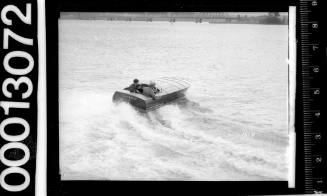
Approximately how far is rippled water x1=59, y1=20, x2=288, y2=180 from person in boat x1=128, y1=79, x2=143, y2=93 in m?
0.02

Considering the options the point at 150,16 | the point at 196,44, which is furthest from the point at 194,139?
the point at 150,16

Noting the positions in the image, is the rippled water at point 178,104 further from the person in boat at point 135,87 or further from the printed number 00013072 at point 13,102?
the printed number 00013072 at point 13,102

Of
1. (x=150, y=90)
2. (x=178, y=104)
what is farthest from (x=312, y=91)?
(x=150, y=90)

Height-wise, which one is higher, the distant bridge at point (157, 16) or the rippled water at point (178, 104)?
the distant bridge at point (157, 16)

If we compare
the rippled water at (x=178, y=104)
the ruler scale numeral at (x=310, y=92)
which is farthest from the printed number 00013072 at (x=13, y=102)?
the ruler scale numeral at (x=310, y=92)

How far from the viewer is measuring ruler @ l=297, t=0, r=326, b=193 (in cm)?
146

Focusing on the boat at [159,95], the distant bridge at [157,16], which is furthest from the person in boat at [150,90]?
the distant bridge at [157,16]

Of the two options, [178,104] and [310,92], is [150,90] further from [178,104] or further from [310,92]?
[310,92]

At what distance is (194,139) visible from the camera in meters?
→ 1.51

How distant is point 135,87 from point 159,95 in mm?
101

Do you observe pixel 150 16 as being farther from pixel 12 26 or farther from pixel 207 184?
pixel 207 184

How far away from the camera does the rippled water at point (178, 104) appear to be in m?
1.51

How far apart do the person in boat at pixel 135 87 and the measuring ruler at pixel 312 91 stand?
2.08ft

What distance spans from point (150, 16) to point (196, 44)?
21 cm
